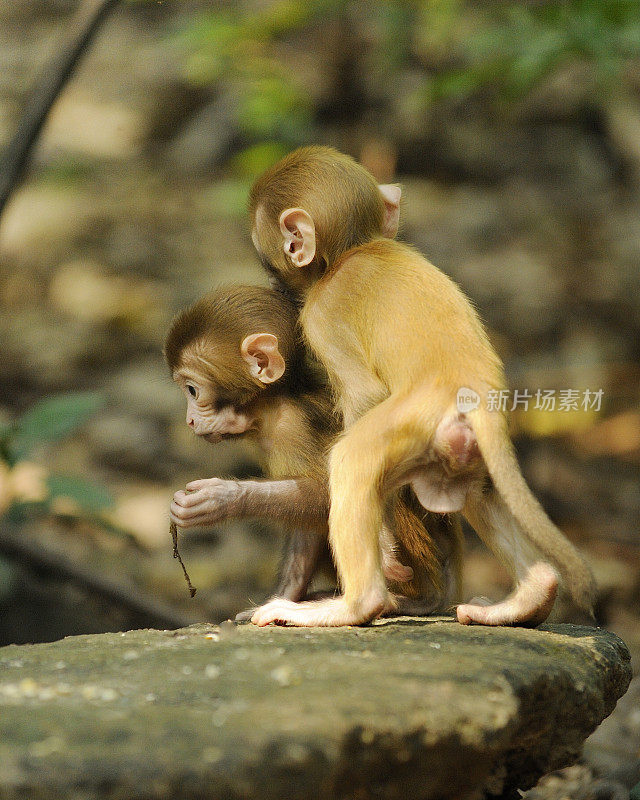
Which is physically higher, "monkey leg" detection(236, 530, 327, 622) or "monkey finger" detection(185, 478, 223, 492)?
"monkey finger" detection(185, 478, 223, 492)

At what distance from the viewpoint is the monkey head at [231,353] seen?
4738 millimetres

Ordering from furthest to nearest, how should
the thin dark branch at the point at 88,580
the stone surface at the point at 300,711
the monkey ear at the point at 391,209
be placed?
1. the thin dark branch at the point at 88,580
2. the monkey ear at the point at 391,209
3. the stone surface at the point at 300,711

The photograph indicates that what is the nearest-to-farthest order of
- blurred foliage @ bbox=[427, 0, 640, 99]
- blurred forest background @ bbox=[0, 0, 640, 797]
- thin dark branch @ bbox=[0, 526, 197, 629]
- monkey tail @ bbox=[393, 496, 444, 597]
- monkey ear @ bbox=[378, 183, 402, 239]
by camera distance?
monkey tail @ bbox=[393, 496, 444, 597] → monkey ear @ bbox=[378, 183, 402, 239] → thin dark branch @ bbox=[0, 526, 197, 629] → blurred foliage @ bbox=[427, 0, 640, 99] → blurred forest background @ bbox=[0, 0, 640, 797]

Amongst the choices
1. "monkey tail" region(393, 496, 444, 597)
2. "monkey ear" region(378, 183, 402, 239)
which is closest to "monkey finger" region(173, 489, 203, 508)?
"monkey tail" region(393, 496, 444, 597)

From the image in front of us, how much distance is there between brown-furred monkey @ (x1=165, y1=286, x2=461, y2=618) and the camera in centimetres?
468

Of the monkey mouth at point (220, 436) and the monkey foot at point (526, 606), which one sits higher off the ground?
the monkey mouth at point (220, 436)

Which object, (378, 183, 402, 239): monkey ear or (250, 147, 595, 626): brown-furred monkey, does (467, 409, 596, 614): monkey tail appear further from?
(378, 183, 402, 239): monkey ear

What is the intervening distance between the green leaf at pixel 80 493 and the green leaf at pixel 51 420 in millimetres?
359

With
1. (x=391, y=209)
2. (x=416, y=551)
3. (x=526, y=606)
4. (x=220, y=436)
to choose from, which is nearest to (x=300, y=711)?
(x=526, y=606)

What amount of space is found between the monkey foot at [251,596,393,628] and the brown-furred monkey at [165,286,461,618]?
0.42 m

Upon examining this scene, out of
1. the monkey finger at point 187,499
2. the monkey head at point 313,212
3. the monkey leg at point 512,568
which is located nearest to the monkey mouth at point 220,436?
the monkey finger at point 187,499

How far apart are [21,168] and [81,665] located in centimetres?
421

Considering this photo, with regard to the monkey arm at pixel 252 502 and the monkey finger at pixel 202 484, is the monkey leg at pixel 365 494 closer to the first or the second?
the monkey arm at pixel 252 502

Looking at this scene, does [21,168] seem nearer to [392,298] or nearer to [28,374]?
[392,298]
